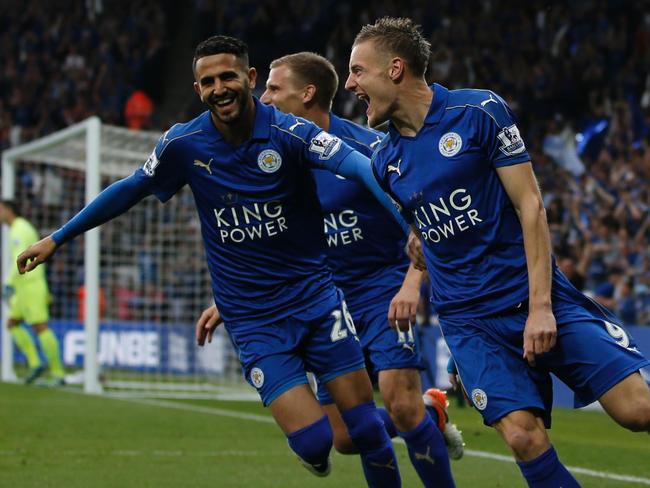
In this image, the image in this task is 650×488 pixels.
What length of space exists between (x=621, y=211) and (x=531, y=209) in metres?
11.2

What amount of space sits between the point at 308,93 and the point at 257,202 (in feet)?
4.42

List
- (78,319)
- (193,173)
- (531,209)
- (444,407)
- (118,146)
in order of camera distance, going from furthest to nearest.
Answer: (78,319)
(118,146)
(444,407)
(193,173)
(531,209)

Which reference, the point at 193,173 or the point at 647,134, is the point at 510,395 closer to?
the point at 193,173

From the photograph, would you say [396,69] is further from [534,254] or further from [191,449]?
[191,449]

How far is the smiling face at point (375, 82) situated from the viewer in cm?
516

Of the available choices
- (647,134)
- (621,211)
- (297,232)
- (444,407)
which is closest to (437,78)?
(647,134)

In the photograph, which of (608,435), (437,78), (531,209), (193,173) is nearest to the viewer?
(531,209)

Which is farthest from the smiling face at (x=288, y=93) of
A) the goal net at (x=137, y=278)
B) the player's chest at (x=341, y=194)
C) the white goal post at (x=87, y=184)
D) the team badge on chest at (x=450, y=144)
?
the goal net at (x=137, y=278)

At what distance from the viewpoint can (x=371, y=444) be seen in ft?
19.7

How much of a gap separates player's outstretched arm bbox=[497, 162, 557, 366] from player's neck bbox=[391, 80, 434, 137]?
0.43m

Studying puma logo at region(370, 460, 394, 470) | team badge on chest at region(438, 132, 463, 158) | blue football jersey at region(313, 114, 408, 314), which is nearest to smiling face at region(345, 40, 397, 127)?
team badge on chest at region(438, 132, 463, 158)

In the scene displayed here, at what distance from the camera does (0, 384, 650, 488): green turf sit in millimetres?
8227

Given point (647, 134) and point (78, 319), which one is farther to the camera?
point (78, 319)

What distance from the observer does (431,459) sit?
6.39 meters
